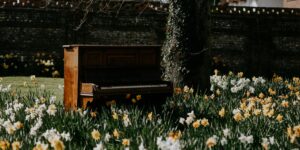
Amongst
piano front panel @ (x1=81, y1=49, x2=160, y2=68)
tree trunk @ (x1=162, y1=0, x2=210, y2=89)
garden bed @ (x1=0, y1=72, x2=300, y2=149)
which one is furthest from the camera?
tree trunk @ (x1=162, y1=0, x2=210, y2=89)

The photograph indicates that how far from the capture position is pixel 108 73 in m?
7.99

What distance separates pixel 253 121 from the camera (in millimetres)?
6246

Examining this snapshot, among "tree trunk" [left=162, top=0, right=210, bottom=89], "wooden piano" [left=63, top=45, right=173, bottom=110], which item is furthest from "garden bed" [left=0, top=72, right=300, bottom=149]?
"tree trunk" [left=162, top=0, right=210, bottom=89]

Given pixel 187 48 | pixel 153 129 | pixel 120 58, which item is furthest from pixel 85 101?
pixel 187 48

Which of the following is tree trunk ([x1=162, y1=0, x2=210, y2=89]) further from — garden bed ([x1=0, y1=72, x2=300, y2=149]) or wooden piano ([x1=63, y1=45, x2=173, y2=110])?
garden bed ([x1=0, y1=72, x2=300, y2=149])

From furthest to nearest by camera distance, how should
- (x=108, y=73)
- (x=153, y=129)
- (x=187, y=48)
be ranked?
(x=187, y=48)
(x=108, y=73)
(x=153, y=129)

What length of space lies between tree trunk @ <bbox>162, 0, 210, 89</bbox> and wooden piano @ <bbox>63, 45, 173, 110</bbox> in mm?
2088

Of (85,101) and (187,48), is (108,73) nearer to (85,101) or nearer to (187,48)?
(85,101)

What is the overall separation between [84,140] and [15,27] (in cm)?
1514

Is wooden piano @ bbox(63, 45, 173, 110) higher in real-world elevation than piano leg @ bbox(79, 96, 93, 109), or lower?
higher

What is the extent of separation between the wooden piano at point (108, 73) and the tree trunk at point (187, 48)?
209cm

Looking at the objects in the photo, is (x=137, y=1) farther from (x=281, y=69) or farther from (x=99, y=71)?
(x=99, y=71)

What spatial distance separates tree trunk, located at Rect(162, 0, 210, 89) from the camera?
10.5m

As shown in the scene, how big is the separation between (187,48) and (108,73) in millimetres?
2945
